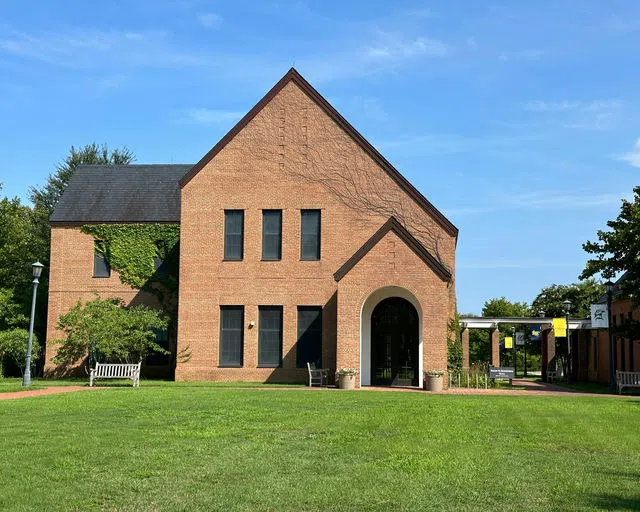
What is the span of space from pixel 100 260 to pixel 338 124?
42.4 feet

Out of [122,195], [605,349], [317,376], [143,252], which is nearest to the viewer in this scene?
[317,376]

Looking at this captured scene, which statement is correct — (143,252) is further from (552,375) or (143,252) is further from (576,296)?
(576,296)

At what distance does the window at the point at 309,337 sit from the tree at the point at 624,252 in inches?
409

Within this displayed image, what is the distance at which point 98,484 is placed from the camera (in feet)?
28.1

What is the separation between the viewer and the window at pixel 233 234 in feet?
104

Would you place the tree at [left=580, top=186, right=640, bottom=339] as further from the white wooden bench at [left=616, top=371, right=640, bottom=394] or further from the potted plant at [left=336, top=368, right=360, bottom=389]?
the potted plant at [left=336, top=368, right=360, bottom=389]

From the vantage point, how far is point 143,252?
3516cm

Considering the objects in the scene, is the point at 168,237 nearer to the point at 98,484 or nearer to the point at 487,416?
the point at 487,416

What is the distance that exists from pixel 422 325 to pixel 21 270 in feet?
82.8

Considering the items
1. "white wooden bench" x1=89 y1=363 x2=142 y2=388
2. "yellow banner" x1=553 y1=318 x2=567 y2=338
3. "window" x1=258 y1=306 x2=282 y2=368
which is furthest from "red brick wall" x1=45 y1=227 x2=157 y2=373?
"yellow banner" x1=553 y1=318 x2=567 y2=338

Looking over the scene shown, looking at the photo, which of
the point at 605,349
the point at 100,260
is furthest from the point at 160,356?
the point at 605,349

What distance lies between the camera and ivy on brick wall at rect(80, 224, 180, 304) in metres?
34.7

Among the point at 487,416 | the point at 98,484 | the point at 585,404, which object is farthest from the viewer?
the point at 585,404

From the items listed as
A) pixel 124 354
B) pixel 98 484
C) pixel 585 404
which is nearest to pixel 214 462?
pixel 98 484
